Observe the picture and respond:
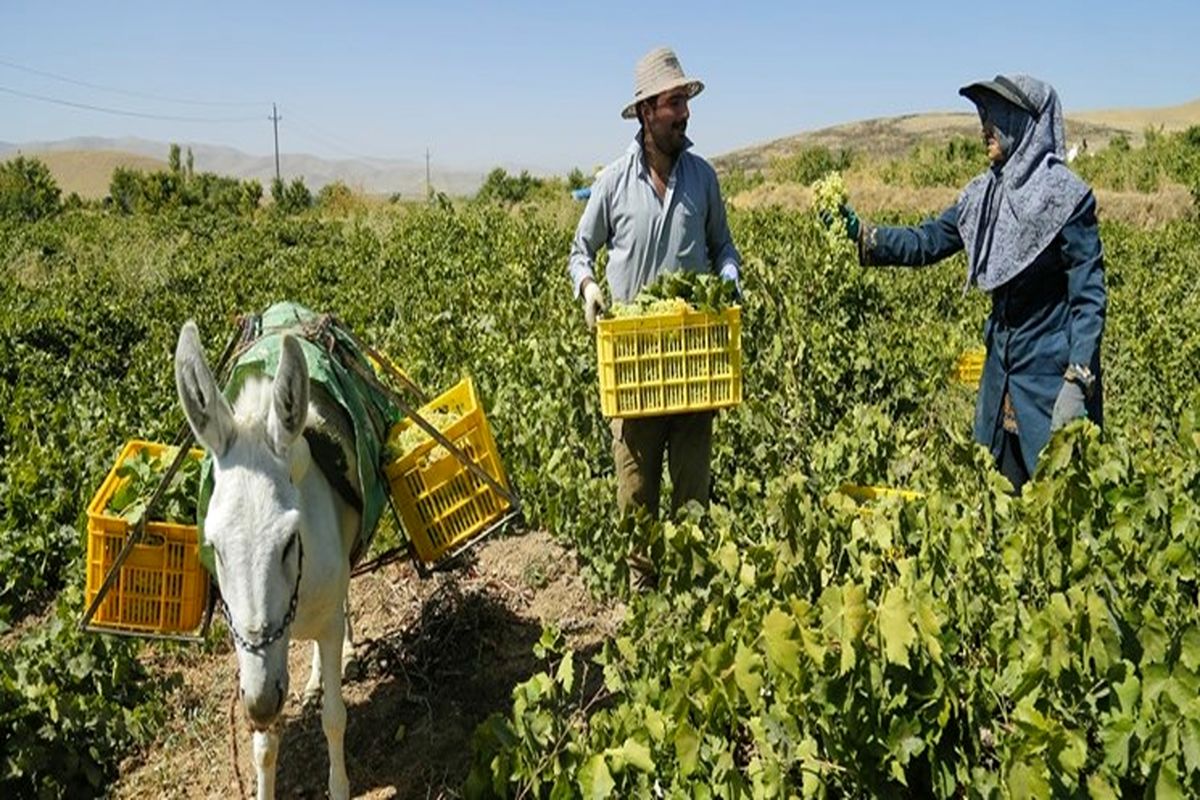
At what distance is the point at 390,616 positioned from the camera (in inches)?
190

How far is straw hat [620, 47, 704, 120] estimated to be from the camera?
383cm

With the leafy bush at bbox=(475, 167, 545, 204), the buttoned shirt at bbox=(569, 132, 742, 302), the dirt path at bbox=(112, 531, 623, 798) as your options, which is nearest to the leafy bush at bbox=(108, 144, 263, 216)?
the leafy bush at bbox=(475, 167, 545, 204)

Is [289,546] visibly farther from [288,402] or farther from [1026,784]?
[1026,784]

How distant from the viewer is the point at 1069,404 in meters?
3.47

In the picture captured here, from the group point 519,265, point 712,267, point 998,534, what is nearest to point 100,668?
point 712,267

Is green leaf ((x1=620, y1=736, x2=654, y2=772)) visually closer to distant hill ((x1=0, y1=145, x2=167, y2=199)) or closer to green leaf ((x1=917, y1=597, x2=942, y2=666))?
green leaf ((x1=917, y1=597, x2=942, y2=666))

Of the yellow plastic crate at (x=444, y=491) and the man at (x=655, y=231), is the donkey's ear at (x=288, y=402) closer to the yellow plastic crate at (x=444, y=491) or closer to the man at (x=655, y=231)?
the yellow plastic crate at (x=444, y=491)

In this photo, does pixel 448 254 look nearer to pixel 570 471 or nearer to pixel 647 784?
pixel 570 471

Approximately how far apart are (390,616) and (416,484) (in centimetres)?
146


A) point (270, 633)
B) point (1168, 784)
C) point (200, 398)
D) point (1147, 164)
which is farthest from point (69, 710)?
point (1147, 164)

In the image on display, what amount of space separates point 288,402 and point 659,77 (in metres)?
1.97

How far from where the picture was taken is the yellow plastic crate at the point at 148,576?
3.15m

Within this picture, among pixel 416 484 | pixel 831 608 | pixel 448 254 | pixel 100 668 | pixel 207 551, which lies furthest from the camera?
pixel 448 254

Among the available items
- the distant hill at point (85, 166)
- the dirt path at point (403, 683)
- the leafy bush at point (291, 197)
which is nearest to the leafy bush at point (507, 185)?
the leafy bush at point (291, 197)
